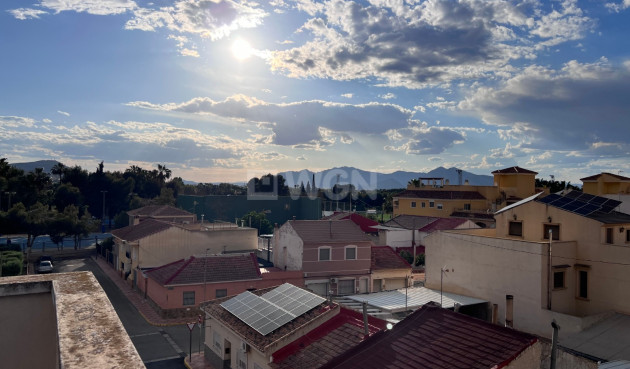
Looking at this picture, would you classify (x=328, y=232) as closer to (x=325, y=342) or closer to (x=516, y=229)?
(x=516, y=229)

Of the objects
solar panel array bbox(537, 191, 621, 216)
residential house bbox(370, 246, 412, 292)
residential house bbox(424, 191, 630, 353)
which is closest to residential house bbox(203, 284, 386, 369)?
residential house bbox(424, 191, 630, 353)

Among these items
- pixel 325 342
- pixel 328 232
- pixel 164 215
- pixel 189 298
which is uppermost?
pixel 164 215

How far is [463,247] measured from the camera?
2797 centimetres

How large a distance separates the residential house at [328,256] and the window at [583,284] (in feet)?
50.3

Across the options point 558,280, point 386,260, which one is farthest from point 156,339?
point 558,280

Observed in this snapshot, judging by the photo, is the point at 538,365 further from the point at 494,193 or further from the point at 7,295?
the point at 494,193

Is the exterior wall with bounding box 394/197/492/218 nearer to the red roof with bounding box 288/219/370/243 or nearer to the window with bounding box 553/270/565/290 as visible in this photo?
the red roof with bounding box 288/219/370/243

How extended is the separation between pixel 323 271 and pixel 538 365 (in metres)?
24.9

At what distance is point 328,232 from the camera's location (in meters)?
36.7

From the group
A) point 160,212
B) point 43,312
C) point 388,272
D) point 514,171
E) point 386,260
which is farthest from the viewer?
point 514,171

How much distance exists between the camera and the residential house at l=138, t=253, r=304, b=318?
101 feet

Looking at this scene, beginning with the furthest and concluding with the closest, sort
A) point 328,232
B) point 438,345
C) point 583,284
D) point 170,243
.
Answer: point 170,243 < point 328,232 < point 583,284 < point 438,345

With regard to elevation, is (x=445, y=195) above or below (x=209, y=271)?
above

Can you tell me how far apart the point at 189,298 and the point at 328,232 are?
12.0m
